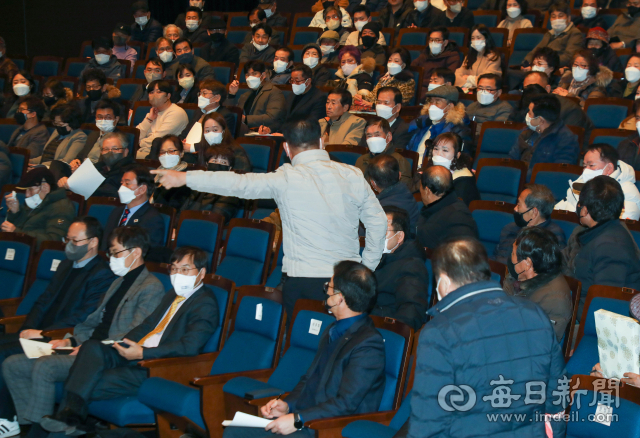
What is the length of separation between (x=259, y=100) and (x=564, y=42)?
3191mm

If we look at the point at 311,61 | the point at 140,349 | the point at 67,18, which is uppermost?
the point at 67,18

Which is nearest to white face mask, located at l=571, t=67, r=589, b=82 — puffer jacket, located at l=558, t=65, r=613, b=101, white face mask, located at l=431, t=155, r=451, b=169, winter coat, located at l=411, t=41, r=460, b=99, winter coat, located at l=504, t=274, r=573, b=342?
puffer jacket, located at l=558, t=65, r=613, b=101

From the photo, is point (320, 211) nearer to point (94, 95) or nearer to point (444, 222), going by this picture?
point (444, 222)

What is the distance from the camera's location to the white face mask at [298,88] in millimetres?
6457

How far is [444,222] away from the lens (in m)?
3.78

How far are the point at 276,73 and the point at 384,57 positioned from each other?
1.18m

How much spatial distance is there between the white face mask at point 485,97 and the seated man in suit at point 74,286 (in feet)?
11.0

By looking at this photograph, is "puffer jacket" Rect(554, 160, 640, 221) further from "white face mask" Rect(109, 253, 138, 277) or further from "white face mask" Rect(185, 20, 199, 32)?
"white face mask" Rect(185, 20, 199, 32)

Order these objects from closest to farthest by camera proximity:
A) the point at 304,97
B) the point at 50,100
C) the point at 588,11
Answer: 1. the point at 304,97
2. the point at 588,11
3. the point at 50,100

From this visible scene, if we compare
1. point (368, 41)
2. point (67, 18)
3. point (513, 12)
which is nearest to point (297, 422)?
point (368, 41)

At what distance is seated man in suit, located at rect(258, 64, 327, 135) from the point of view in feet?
20.9

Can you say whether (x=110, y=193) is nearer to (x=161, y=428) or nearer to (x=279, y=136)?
(x=279, y=136)

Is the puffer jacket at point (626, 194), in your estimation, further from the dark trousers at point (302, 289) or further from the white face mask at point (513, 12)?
the white face mask at point (513, 12)

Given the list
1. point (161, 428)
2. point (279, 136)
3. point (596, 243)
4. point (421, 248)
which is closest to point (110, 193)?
point (279, 136)
